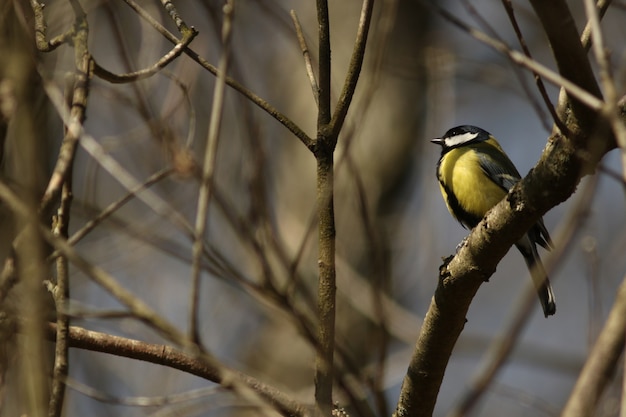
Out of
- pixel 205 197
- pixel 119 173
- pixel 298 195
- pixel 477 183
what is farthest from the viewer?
pixel 298 195

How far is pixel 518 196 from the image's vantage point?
205 centimetres

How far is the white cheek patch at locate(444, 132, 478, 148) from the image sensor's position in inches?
186

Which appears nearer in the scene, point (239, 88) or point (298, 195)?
point (239, 88)

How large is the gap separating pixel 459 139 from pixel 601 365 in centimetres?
369

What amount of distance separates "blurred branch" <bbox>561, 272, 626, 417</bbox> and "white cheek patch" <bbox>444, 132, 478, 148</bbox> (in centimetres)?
357

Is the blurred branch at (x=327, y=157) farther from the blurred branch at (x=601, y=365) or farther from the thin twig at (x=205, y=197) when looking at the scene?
the blurred branch at (x=601, y=365)

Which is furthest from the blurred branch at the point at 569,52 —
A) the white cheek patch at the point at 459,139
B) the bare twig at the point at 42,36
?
the white cheek patch at the point at 459,139

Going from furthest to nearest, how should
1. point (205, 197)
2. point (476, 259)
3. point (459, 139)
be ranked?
point (459, 139)
point (476, 259)
point (205, 197)

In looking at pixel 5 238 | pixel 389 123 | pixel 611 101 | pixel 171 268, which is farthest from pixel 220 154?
pixel 611 101

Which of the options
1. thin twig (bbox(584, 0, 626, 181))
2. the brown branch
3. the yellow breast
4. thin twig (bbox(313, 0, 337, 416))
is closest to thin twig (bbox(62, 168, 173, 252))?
the brown branch

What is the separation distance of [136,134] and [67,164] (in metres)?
2.68

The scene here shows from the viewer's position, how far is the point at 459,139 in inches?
189

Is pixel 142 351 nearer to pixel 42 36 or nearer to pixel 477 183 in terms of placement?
pixel 42 36

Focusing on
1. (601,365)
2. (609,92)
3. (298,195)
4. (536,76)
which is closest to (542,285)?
(536,76)
